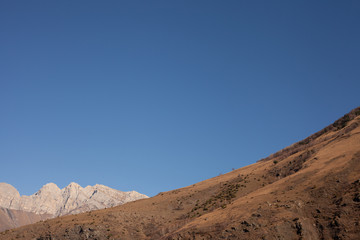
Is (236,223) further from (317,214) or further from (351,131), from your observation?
(351,131)

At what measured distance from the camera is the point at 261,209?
41562 mm

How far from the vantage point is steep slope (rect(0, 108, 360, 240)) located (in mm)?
37097

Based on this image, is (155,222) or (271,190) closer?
(271,190)

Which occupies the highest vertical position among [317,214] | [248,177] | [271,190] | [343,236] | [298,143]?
[298,143]

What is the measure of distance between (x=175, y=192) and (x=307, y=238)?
41640mm

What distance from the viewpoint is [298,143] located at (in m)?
80.0

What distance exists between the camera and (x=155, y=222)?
184 ft

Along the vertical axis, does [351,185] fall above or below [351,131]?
below

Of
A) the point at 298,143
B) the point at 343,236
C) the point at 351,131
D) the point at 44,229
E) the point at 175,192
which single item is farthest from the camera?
the point at 298,143

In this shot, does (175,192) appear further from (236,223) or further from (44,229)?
(236,223)

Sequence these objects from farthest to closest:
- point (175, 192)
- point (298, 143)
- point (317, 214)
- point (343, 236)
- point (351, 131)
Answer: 1. point (298, 143)
2. point (175, 192)
3. point (351, 131)
4. point (317, 214)
5. point (343, 236)

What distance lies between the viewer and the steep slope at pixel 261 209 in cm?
3710

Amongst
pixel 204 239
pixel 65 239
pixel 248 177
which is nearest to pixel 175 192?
pixel 248 177

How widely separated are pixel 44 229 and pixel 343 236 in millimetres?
44376
